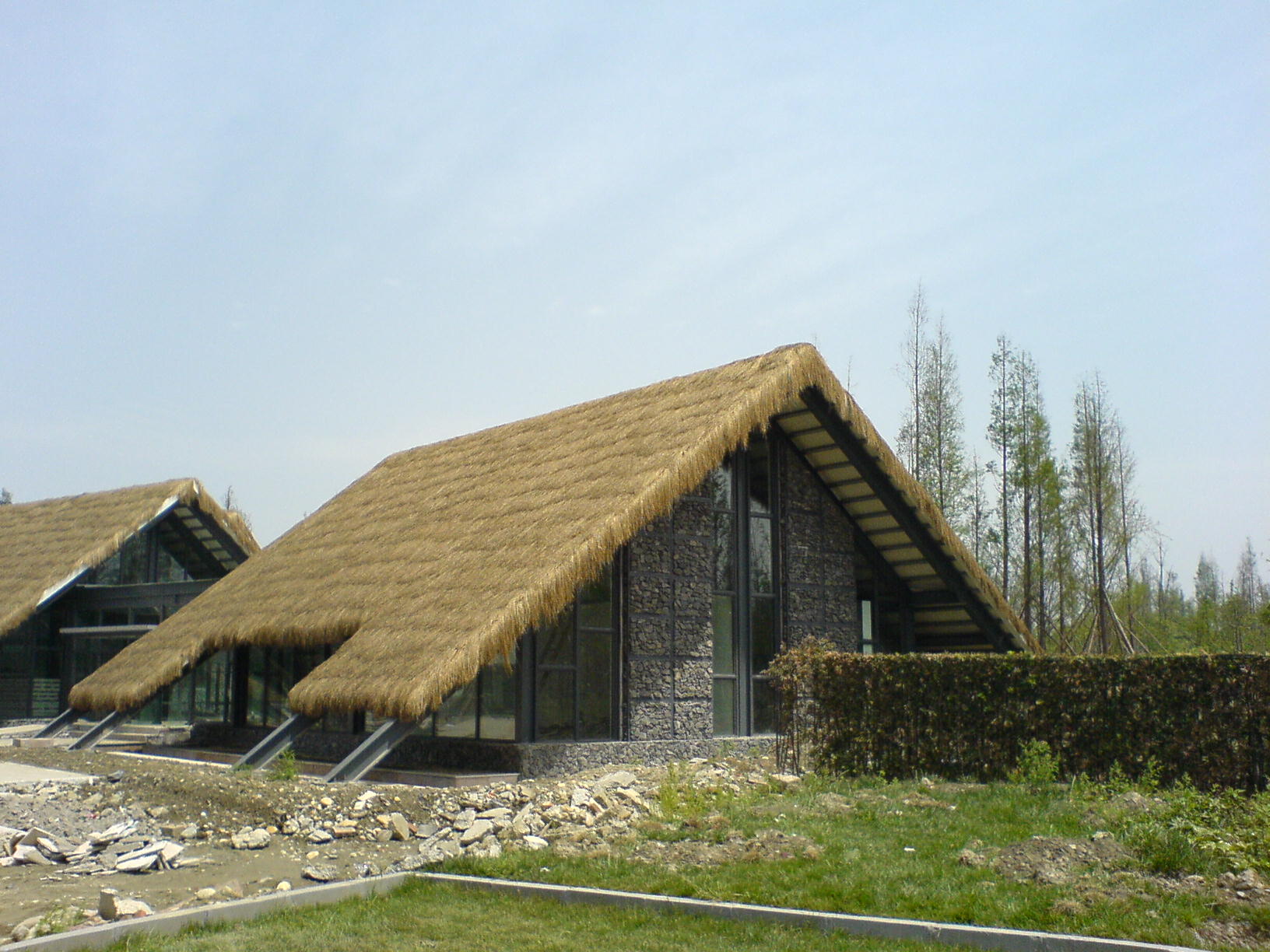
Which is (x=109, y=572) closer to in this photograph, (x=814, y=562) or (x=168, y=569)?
(x=168, y=569)

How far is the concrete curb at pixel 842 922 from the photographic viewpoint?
6520 mm

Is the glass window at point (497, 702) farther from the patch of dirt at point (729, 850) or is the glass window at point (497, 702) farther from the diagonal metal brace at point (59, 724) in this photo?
the diagonal metal brace at point (59, 724)

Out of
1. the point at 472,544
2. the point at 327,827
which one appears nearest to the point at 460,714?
the point at 472,544

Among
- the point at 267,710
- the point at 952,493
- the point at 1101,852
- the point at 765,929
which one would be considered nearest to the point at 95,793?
the point at 267,710

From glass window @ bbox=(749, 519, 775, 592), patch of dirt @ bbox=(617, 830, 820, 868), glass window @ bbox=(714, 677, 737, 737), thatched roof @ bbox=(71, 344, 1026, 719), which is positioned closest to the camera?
patch of dirt @ bbox=(617, 830, 820, 868)

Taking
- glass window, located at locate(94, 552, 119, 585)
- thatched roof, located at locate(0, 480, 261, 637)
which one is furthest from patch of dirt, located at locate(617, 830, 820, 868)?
glass window, located at locate(94, 552, 119, 585)

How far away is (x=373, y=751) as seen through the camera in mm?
12766

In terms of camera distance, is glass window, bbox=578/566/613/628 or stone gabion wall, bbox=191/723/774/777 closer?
stone gabion wall, bbox=191/723/774/777

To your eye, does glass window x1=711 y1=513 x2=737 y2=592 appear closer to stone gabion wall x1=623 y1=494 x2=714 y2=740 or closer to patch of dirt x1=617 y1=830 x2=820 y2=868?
stone gabion wall x1=623 y1=494 x2=714 y2=740

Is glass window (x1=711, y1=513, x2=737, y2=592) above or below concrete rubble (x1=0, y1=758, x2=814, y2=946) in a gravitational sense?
above

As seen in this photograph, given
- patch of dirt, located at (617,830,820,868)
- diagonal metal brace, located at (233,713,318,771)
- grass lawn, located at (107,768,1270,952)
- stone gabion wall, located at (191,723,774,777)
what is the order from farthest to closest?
diagonal metal brace, located at (233,713,318,771)
stone gabion wall, located at (191,723,774,777)
patch of dirt, located at (617,830,820,868)
grass lawn, located at (107,768,1270,952)

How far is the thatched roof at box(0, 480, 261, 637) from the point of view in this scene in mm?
27625

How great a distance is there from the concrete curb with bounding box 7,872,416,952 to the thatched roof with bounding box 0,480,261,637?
2136cm

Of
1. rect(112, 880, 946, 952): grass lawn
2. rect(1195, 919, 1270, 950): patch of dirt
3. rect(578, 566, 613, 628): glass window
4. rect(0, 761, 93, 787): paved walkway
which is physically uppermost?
rect(578, 566, 613, 628): glass window
